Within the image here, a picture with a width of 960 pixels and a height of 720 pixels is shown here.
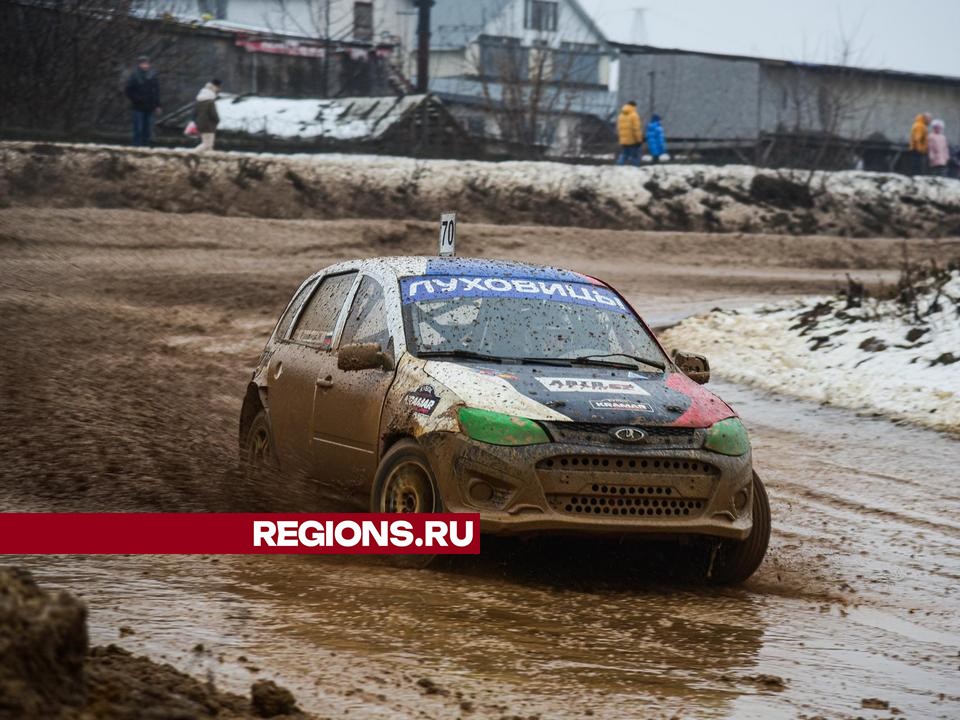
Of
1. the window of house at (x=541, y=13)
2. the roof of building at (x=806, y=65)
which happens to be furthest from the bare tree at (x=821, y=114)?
the window of house at (x=541, y=13)

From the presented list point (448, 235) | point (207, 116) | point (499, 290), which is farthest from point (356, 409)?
point (207, 116)

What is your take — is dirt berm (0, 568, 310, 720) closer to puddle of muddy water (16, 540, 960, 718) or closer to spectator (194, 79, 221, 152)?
puddle of muddy water (16, 540, 960, 718)

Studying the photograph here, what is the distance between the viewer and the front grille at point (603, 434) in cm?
710

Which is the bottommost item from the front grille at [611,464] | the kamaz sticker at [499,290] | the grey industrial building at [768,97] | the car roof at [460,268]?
the front grille at [611,464]

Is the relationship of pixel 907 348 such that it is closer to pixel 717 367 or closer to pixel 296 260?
pixel 717 367

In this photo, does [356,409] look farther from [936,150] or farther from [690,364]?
[936,150]

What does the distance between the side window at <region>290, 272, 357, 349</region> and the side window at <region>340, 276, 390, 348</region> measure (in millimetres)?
171

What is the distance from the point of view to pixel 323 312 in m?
9.10

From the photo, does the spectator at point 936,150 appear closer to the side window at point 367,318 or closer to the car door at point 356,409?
the side window at point 367,318

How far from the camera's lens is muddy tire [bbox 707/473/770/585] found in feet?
24.9

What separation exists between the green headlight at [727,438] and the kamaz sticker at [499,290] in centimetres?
133

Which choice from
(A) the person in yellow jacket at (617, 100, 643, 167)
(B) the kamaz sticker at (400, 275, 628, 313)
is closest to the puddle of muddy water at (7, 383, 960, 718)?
(B) the kamaz sticker at (400, 275, 628, 313)

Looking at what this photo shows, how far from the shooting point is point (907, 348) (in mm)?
15734

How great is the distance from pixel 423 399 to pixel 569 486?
84 cm
